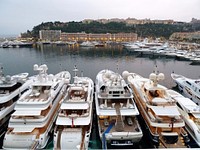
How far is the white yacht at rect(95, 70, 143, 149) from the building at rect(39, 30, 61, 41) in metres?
120

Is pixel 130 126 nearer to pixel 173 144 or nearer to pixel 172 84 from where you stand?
pixel 173 144

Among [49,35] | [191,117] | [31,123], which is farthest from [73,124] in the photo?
[49,35]

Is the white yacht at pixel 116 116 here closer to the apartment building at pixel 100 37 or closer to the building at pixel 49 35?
the apartment building at pixel 100 37

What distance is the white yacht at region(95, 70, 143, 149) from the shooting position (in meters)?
13.6

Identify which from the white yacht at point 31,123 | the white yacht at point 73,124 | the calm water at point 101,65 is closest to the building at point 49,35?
the calm water at point 101,65

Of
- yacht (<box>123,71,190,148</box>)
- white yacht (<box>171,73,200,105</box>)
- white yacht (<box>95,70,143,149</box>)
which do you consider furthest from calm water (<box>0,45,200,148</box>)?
white yacht (<box>95,70,143,149</box>)

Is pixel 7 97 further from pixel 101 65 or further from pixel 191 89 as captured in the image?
pixel 101 65

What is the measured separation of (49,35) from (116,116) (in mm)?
125426

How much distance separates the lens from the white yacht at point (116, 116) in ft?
44.6

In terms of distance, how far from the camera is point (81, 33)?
131500 millimetres

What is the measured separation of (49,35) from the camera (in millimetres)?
131125

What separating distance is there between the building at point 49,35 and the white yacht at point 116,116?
120276 mm

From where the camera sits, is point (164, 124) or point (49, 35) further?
point (49, 35)

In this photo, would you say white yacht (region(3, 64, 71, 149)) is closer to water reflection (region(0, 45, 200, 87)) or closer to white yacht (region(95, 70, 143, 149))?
white yacht (region(95, 70, 143, 149))
